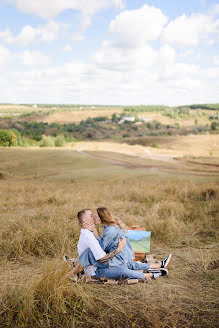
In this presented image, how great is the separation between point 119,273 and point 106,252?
1.22 feet

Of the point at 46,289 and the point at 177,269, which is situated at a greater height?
the point at 46,289

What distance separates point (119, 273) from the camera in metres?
4.21

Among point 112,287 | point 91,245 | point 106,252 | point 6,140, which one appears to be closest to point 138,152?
point 6,140

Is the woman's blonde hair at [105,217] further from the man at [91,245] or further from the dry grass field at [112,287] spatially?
the dry grass field at [112,287]

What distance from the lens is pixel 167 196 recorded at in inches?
416

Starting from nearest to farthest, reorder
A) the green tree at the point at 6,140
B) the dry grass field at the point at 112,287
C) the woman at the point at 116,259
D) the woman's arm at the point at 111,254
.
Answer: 1. the dry grass field at the point at 112,287
2. the woman's arm at the point at 111,254
3. the woman at the point at 116,259
4. the green tree at the point at 6,140

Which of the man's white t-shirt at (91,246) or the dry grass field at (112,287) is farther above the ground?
the man's white t-shirt at (91,246)

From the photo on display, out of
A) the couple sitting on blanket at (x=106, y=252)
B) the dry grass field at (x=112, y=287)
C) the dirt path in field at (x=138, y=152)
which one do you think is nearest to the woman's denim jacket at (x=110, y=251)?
the couple sitting on blanket at (x=106, y=252)

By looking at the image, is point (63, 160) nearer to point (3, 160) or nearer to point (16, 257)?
point (3, 160)

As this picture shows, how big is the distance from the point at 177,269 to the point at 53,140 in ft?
178

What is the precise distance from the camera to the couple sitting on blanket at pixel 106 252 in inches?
164

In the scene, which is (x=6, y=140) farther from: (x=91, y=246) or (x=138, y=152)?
(x=91, y=246)

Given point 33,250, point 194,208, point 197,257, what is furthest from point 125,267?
point 194,208

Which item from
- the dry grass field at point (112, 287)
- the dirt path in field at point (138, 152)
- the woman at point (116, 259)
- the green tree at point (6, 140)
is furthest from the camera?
the green tree at point (6, 140)
